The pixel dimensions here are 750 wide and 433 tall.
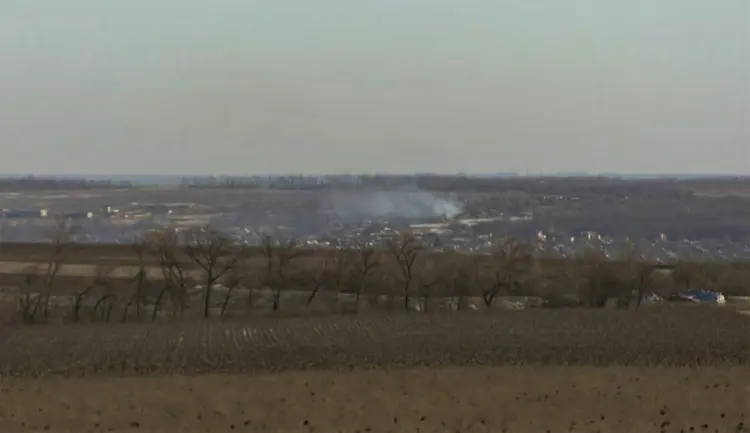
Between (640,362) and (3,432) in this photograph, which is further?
(640,362)

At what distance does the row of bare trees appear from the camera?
33500 millimetres

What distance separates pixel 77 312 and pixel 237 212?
45879 mm

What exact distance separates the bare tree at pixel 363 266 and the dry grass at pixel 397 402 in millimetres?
17221

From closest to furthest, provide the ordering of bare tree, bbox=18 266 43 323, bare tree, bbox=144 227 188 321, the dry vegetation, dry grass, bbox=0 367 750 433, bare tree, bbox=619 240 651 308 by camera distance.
Answer: 1. dry grass, bbox=0 367 750 433
2. the dry vegetation
3. bare tree, bbox=18 266 43 323
4. bare tree, bbox=144 227 188 321
5. bare tree, bbox=619 240 651 308

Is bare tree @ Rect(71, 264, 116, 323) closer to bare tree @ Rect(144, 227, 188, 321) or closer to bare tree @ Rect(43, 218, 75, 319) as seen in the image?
bare tree @ Rect(43, 218, 75, 319)

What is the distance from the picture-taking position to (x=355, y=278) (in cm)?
3644

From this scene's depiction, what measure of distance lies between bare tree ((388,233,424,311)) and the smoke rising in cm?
3219

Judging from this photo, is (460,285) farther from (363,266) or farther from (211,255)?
(211,255)

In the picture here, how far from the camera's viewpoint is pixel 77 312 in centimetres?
3067

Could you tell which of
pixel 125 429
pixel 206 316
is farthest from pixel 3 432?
pixel 206 316

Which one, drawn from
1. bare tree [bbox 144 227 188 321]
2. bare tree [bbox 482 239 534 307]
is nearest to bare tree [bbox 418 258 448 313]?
bare tree [bbox 482 239 534 307]

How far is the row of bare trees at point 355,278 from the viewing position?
33.5m

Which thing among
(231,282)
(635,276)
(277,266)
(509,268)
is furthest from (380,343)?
(635,276)

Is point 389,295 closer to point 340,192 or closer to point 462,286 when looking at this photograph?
point 462,286
